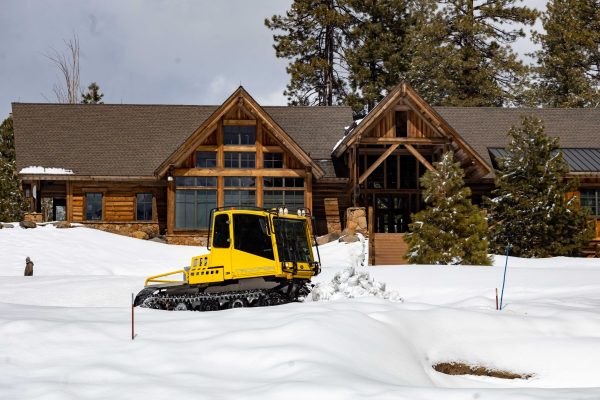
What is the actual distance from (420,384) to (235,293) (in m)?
7.07

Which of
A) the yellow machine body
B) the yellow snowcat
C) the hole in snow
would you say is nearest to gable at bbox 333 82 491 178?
the yellow snowcat

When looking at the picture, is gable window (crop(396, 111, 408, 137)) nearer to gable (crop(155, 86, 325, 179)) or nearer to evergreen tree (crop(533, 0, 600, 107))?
gable (crop(155, 86, 325, 179))

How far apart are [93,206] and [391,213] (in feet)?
48.6

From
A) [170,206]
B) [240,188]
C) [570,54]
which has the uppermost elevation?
[570,54]

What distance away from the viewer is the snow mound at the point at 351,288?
1430 centimetres

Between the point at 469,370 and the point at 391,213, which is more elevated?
the point at 391,213

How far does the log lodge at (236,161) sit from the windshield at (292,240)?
45.9 ft

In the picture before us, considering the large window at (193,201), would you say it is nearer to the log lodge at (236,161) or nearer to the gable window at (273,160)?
the log lodge at (236,161)

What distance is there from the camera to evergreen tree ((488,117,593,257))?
2759 cm

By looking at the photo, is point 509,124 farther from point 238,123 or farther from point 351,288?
point 351,288

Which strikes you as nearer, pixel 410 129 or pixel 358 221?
pixel 358 221

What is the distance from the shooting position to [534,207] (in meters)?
27.6

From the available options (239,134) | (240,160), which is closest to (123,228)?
(240,160)

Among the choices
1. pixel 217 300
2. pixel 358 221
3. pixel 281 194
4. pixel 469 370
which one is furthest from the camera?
pixel 281 194
